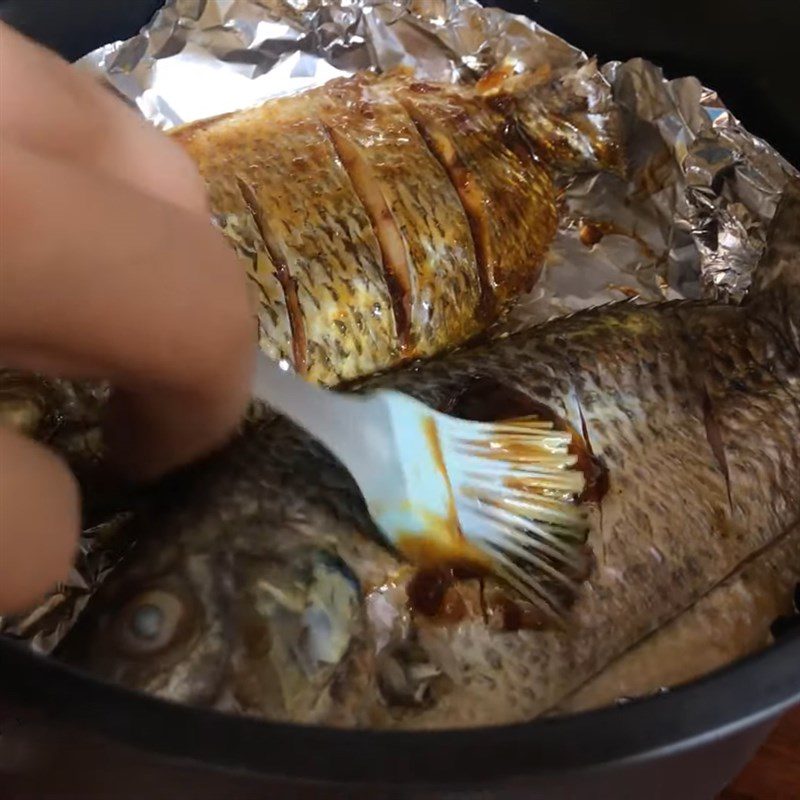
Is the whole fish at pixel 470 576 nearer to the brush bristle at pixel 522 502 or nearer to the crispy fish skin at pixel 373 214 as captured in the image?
the brush bristle at pixel 522 502

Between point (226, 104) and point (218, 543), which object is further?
point (226, 104)

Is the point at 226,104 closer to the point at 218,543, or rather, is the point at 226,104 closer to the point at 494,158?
the point at 494,158

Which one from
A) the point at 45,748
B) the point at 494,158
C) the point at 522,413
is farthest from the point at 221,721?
the point at 494,158

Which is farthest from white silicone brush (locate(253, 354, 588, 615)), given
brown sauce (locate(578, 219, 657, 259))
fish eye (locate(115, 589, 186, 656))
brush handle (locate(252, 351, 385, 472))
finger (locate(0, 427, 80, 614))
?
brown sauce (locate(578, 219, 657, 259))

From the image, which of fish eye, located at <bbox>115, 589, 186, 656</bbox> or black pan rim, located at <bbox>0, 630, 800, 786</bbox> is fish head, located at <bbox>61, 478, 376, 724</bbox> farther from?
black pan rim, located at <bbox>0, 630, 800, 786</bbox>

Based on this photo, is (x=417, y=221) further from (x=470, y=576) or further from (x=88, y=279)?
(x=88, y=279)

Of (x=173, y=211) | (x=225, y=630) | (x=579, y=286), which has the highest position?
(x=173, y=211)
